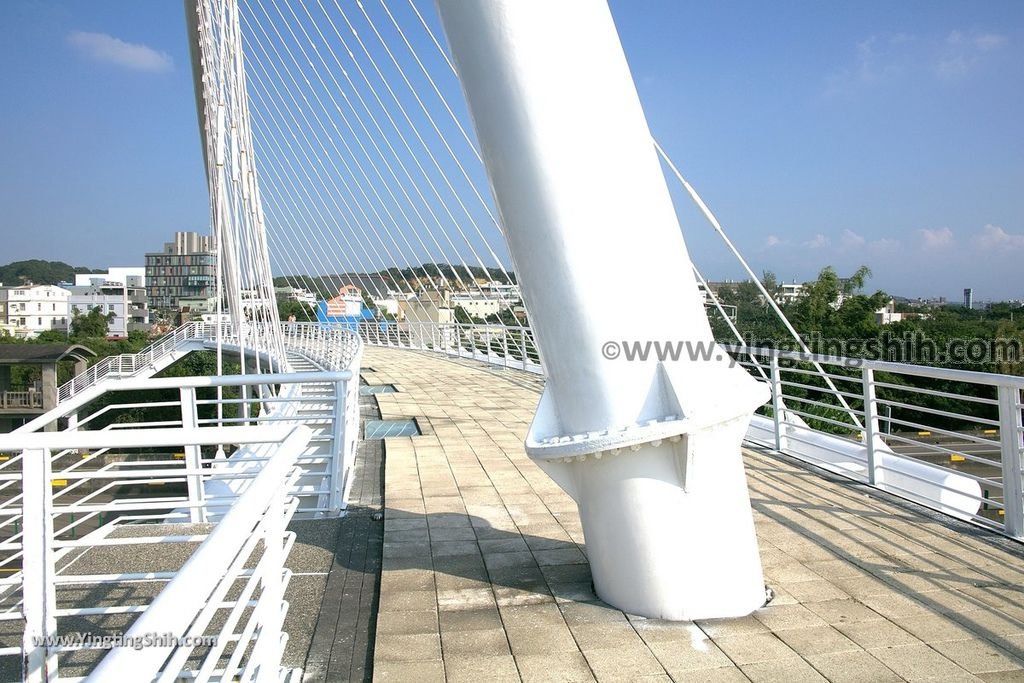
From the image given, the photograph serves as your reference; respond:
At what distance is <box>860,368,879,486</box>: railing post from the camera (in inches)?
205

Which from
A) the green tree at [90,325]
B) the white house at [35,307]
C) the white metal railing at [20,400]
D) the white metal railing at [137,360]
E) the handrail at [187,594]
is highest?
the white house at [35,307]

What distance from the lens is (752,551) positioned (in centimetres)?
315

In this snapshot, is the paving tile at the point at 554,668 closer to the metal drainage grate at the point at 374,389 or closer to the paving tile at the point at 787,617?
the paving tile at the point at 787,617

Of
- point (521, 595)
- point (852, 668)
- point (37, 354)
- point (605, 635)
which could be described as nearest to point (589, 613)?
point (605, 635)

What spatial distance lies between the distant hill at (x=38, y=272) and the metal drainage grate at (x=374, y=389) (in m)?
159

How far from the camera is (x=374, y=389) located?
43.3 ft

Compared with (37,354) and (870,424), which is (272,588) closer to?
(870,424)

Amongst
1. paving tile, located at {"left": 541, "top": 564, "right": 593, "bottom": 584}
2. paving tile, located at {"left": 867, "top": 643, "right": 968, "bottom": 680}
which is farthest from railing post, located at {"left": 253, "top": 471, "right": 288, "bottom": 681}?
paving tile, located at {"left": 867, "top": 643, "right": 968, "bottom": 680}

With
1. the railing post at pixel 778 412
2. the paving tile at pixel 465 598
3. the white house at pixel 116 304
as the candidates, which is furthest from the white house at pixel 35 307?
the paving tile at pixel 465 598

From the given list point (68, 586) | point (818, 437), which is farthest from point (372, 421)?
point (68, 586)

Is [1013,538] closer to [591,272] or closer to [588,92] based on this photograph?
[591,272]

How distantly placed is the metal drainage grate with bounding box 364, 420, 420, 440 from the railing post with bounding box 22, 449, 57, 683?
18.7 feet

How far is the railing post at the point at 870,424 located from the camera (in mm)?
5215

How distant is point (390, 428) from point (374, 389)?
15.4 ft
